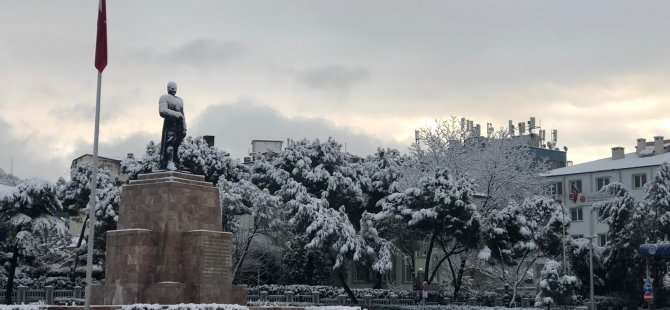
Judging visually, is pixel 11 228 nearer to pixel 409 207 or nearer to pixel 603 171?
pixel 409 207

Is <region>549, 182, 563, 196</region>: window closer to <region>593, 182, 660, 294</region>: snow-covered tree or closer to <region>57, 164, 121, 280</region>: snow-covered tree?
<region>593, 182, 660, 294</region>: snow-covered tree

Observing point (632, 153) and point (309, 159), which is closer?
point (309, 159)

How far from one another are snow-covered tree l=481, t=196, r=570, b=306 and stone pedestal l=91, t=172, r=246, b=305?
72.7 feet

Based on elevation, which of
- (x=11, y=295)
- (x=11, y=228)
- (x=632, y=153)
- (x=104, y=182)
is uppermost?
(x=632, y=153)

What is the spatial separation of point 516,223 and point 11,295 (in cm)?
2524

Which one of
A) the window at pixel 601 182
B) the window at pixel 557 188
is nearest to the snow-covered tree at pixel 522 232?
the window at pixel 601 182

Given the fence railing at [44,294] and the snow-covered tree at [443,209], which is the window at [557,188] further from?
the fence railing at [44,294]

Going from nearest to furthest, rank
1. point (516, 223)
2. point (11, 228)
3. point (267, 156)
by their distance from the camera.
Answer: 1. point (11, 228)
2. point (516, 223)
3. point (267, 156)

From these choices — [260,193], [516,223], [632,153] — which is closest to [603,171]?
[632,153]

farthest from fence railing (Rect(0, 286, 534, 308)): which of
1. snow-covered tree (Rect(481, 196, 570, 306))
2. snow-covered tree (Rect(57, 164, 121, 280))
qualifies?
snow-covered tree (Rect(57, 164, 121, 280))

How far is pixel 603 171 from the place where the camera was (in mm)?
68875

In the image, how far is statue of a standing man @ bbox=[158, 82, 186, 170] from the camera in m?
27.0

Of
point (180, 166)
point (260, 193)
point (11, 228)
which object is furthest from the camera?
point (180, 166)

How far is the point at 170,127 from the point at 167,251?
407 cm
